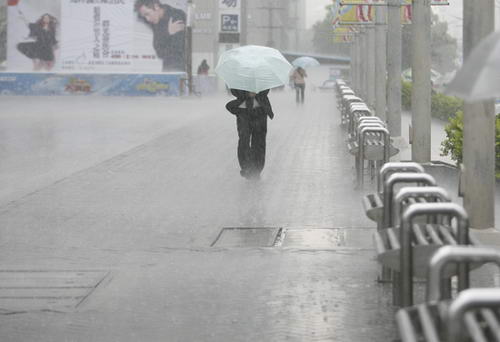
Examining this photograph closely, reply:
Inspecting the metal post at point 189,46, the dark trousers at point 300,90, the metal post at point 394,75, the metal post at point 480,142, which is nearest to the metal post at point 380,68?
the metal post at point 394,75

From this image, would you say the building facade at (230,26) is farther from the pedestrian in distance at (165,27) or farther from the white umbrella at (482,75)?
the white umbrella at (482,75)

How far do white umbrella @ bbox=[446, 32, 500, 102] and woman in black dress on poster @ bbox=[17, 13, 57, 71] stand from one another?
5159 centimetres

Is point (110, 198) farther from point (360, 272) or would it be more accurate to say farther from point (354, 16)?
point (354, 16)

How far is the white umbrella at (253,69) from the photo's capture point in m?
15.5

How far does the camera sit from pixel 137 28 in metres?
54.9

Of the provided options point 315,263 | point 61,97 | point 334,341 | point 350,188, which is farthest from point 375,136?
point 61,97

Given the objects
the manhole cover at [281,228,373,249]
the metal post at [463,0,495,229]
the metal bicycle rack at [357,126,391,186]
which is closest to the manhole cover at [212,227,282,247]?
the manhole cover at [281,228,373,249]

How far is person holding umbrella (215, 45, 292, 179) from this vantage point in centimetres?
1549

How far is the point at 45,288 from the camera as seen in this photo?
8.22 metres

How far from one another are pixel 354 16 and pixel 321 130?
2682mm

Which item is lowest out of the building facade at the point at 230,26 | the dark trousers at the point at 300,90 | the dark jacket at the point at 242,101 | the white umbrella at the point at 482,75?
the dark trousers at the point at 300,90

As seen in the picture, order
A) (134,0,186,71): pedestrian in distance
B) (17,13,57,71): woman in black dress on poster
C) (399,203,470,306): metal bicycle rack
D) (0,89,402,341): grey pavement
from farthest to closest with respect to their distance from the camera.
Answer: (17,13,57,71): woman in black dress on poster, (134,0,186,71): pedestrian in distance, (0,89,402,341): grey pavement, (399,203,470,306): metal bicycle rack

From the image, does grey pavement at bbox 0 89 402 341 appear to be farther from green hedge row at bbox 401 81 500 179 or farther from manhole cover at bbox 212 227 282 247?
green hedge row at bbox 401 81 500 179

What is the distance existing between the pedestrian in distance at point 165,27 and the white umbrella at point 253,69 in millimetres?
38591
